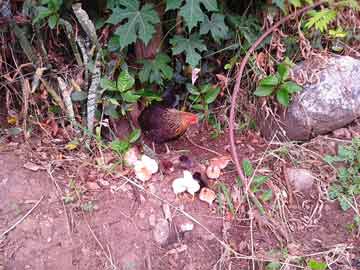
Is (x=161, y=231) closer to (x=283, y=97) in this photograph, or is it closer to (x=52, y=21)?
(x=283, y=97)

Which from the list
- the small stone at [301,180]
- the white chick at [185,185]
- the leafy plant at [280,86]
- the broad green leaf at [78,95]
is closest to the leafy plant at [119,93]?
the broad green leaf at [78,95]

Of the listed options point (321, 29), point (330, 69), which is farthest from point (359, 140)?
point (321, 29)

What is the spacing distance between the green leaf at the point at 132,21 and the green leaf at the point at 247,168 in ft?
2.51

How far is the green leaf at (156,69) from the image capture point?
7.31 feet

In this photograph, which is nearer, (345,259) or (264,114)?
(345,259)

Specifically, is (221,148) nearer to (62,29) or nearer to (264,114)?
(264,114)

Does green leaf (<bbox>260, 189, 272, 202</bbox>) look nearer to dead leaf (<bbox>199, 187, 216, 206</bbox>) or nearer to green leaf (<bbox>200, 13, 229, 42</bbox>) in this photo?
dead leaf (<bbox>199, 187, 216, 206</bbox>)

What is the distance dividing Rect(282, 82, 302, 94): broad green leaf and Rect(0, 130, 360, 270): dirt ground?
498 mm

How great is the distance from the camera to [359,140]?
2365 millimetres

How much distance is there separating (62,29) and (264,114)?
3.82 feet

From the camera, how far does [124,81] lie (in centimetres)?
217

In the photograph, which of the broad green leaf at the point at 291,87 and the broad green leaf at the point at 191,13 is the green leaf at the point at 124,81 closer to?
the broad green leaf at the point at 191,13

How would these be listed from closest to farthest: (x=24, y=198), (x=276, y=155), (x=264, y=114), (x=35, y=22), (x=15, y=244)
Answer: (x=15, y=244) < (x=24, y=198) < (x=35, y=22) < (x=276, y=155) < (x=264, y=114)

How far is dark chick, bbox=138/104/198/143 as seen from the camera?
7.30 feet
